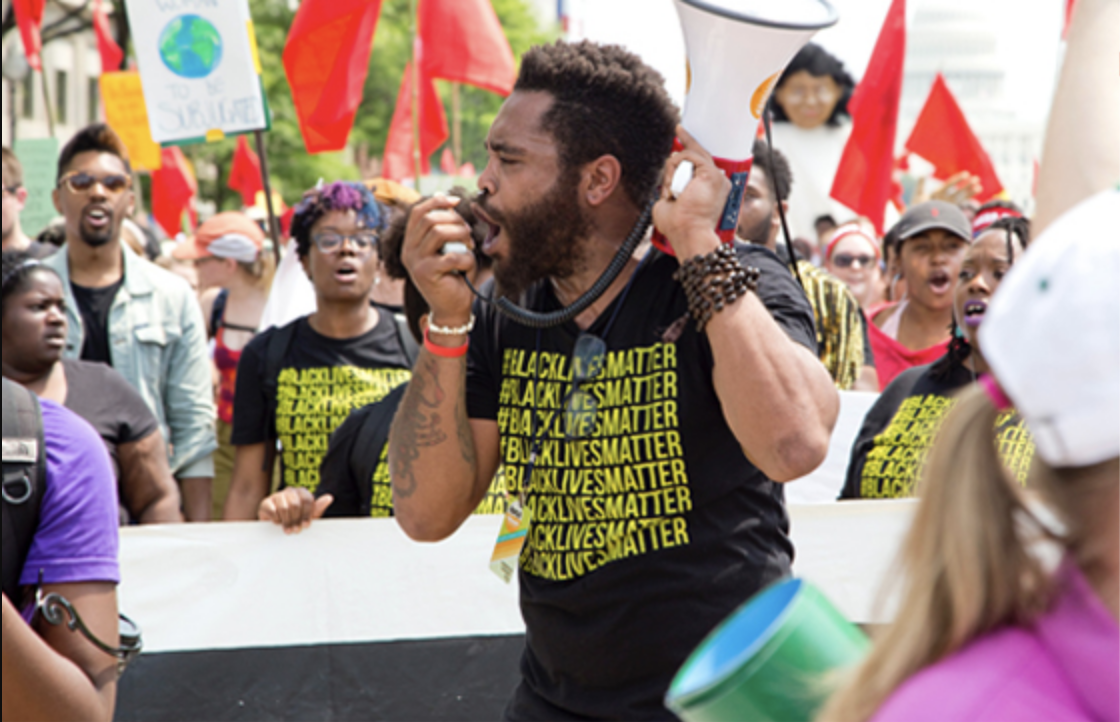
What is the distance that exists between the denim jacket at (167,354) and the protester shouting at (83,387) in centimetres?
87

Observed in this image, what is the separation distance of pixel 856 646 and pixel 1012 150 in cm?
10526

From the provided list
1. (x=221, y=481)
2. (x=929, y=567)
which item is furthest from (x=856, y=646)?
(x=221, y=481)

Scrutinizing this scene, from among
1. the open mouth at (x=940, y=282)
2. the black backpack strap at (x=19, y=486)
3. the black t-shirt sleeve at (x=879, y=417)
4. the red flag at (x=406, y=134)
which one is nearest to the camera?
the black backpack strap at (x=19, y=486)

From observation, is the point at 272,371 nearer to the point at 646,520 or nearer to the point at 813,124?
the point at 646,520

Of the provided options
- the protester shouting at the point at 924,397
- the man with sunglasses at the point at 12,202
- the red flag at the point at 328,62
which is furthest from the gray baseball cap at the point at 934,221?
the man with sunglasses at the point at 12,202

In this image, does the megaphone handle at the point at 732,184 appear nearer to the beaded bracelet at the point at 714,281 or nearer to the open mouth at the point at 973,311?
the beaded bracelet at the point at 714,281

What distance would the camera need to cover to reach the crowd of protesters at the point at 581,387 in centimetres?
122

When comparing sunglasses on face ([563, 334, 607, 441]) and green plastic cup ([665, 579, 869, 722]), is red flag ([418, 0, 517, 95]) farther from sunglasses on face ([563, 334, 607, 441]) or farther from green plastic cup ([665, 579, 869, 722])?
green plastic cup ([665, 579, 869, 722])

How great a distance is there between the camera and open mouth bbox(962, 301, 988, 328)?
13.8 feet

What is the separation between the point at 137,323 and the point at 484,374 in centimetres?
347

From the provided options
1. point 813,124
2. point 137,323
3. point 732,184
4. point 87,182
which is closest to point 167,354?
point 137,323

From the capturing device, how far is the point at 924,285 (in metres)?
6.23

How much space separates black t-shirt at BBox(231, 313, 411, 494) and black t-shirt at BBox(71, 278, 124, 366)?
1.12m

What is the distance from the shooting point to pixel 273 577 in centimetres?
422
